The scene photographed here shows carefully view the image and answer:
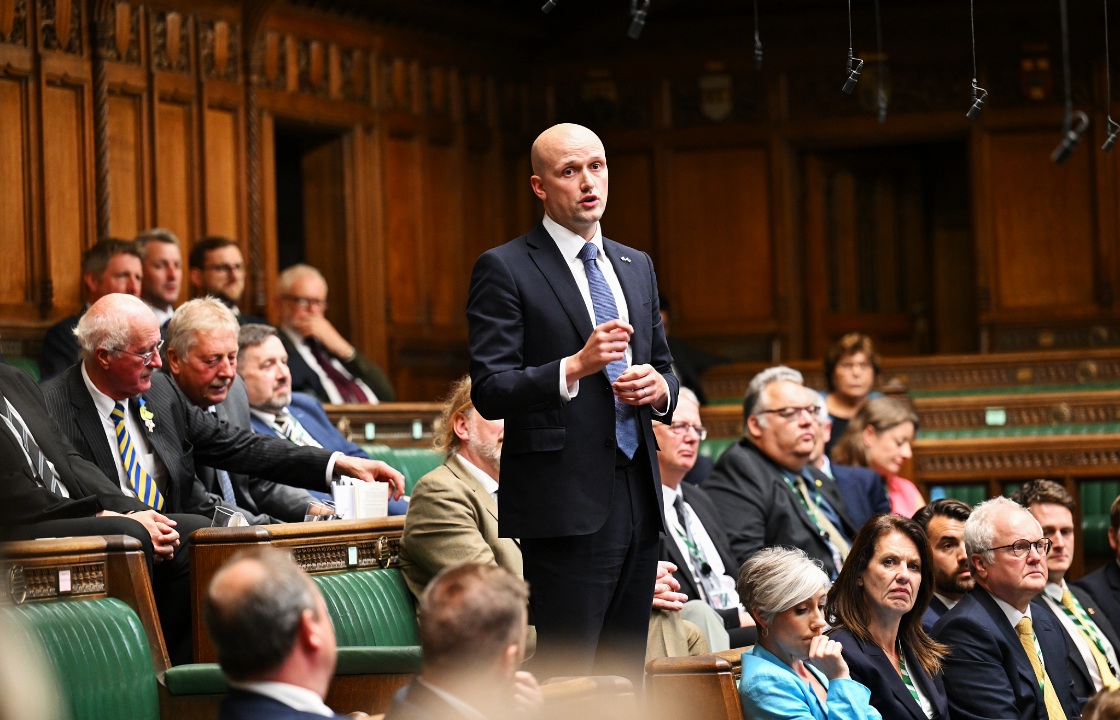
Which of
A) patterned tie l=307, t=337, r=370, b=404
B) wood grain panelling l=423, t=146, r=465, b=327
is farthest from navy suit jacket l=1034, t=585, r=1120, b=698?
wood grain panelling l=423, t=146, r=465, b=327

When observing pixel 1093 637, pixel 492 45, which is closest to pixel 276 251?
pixel 492 45

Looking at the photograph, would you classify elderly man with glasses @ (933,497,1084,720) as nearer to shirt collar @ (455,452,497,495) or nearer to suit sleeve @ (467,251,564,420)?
shirt collar @ (455,452,497,495)

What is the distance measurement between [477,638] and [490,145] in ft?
25.2

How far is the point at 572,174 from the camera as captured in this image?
2.84 m

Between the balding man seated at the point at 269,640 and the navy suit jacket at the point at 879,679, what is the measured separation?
5.74ft

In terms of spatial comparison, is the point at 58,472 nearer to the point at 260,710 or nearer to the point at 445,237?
the point at 260,710

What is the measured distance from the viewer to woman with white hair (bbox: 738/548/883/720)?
3148 mm

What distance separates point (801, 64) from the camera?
969 cm

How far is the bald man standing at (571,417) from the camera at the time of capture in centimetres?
276

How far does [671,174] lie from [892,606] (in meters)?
6.45

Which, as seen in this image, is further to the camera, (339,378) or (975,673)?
(339,378)

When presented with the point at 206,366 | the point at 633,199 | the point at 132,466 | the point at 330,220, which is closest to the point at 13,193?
the point at 330,220

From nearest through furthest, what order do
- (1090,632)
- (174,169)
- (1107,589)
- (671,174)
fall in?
(1090,632), (1107,589), (174,169), (671,174)

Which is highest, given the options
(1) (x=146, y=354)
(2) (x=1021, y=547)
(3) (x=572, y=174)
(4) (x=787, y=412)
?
(3) (x=572, y=174)
